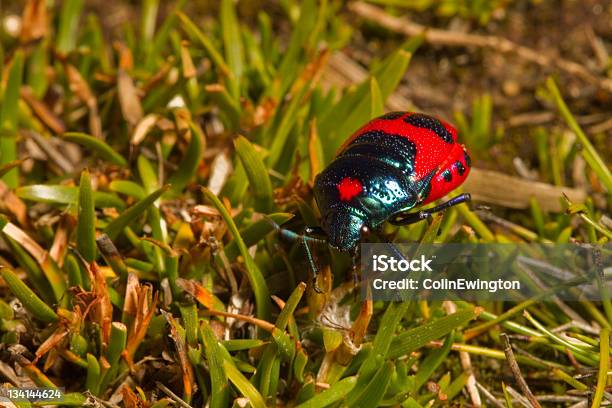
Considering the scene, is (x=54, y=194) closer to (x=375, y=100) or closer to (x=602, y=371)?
(x=375, y=100)

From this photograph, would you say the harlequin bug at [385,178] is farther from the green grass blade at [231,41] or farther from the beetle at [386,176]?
the green grass blade at [231,41]

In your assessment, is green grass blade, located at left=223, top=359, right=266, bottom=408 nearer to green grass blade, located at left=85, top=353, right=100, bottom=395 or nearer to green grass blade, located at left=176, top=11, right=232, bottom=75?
green grass blade, located at left=85, top=353, right=100, bottom=395

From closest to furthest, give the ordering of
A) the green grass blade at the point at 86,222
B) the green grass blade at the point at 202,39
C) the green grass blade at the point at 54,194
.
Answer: the green grass blade at the point at 86,222 → the green grass blade at the point at 54,194 → the green grass blade at the point at 202,39

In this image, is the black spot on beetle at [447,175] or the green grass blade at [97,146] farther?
the green grass blade at [97,146]

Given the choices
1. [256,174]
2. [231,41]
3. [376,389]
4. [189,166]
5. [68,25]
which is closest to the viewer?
[376,389]

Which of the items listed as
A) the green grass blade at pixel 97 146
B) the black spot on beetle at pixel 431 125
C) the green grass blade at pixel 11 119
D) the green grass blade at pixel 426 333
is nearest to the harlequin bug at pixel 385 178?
the black spot on beetle at pixel 431 125

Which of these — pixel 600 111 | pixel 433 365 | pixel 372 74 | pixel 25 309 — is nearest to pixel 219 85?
pixel 372 74

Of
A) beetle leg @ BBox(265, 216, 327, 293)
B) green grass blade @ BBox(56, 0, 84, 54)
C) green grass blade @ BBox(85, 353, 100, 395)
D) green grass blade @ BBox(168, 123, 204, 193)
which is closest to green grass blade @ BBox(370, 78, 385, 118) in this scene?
beetle leg @ BBox(265, 216, 327, 293)

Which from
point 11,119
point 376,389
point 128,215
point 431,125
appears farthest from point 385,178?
point 11,119

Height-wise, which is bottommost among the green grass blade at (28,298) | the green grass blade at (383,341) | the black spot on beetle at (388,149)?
the green grass blade at (383,341)
